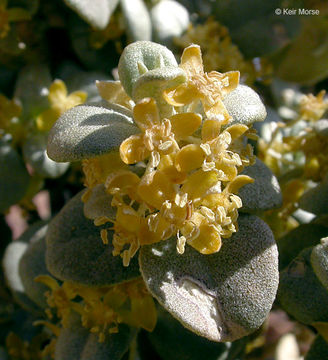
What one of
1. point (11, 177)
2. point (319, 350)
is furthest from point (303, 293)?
point (11, 177)

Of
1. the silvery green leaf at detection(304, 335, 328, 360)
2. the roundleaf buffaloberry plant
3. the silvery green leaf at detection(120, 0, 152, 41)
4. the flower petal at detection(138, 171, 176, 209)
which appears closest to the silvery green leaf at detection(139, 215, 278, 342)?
the roundleaf buffaloberry plant

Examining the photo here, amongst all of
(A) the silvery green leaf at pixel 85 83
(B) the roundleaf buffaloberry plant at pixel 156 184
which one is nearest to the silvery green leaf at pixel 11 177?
(B) the roundleaf buffaloberry plant at pixel 156 184

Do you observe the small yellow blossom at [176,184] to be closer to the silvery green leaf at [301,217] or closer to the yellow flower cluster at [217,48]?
the silvery green leaf at [301,217]

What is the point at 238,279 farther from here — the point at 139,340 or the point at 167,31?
the point at 167,31

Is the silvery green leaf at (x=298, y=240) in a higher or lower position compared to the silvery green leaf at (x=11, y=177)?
higher

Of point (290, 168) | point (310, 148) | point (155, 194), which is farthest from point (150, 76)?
point (290, 168)

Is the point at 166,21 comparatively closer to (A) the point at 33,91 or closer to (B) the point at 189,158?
(A) the point at 33,91
